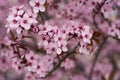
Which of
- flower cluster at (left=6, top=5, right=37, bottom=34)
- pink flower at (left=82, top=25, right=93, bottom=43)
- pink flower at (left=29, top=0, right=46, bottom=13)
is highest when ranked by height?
pink flower at (left=29, top=0, right=46, bottom=13)

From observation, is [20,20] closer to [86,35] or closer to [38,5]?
[38,5]

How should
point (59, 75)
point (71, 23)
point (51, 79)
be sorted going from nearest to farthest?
point (71, 23), point (51, 79), point (59, 75)

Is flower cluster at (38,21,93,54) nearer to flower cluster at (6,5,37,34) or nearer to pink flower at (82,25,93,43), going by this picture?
pink flower at (82,25,93,43)

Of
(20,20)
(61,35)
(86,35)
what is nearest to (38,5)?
(20,20)

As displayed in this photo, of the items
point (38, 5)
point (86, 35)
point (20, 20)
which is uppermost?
point (38, 5)

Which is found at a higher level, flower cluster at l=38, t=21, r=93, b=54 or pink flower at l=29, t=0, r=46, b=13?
pink flower at l=29, t=0, r=46, b=13

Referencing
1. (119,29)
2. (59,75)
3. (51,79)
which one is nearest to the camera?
(119,29)

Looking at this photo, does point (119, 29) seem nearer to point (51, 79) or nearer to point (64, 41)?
point (64, 41)

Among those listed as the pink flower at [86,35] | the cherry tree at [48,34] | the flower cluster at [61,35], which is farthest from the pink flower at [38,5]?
the pink flower at [86,35]

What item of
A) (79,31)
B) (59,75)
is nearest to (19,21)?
(79,31)

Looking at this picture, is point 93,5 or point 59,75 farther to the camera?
point 59,75

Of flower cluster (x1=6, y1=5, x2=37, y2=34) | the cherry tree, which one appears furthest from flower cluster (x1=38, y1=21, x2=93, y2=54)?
flower cluster (x1=6, y1=5, x2=37, y2=34)
